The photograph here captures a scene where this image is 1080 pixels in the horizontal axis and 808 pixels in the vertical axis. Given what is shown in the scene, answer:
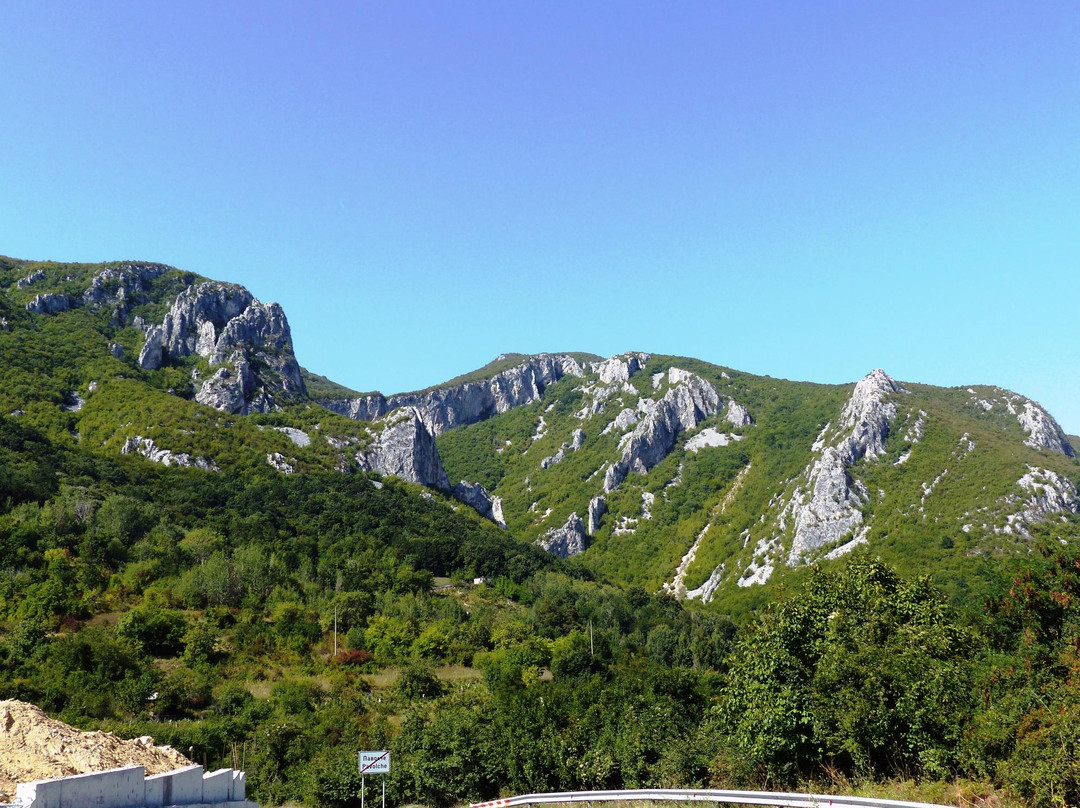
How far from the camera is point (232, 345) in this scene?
15625 cm

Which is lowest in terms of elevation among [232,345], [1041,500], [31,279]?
[1041,500]

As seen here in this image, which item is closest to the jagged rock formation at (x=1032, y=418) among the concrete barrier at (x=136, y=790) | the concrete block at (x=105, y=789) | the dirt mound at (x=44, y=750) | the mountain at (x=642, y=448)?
the mountain at (x=642, y=448)

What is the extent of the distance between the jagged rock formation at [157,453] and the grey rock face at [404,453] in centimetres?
3370

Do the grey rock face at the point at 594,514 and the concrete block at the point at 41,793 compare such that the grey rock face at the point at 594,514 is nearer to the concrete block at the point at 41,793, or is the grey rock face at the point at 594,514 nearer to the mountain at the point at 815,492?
the mountain at the point at 815,492

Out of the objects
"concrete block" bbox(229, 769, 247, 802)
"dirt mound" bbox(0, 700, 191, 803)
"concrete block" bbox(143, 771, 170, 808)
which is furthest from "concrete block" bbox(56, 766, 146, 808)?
"concrete block" bbox(229, 769, 247, 802)

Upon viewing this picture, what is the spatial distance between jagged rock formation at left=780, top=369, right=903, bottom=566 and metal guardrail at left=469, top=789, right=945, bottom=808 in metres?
119

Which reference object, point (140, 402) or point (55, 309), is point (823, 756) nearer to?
point (140, 402)

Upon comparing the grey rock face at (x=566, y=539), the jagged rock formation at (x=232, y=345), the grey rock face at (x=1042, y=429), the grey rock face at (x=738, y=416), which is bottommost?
the grey rock face at (x=566, y=539)

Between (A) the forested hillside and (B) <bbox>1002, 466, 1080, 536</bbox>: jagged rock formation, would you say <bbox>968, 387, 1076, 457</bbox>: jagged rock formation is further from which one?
(B) <bbox>1002, 466, 1080, 536</bbox>: jagged rock formation

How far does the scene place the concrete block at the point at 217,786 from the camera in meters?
13.9

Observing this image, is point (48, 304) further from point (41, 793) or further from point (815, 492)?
point (41, 793)

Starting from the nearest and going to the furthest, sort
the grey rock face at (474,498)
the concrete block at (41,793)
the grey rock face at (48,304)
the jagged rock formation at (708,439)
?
the concrete block at (41,793) < the grey rock face at (48,304) < the grey rock face at (474,498) < the jagged rock formation at (708,439)

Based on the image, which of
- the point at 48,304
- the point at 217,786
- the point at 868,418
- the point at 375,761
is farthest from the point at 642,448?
the point at 217,786

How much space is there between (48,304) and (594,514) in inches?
4993
